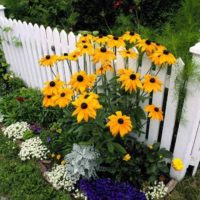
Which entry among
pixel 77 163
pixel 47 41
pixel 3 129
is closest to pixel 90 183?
pixel 77 163

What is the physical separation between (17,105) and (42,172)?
1.30m

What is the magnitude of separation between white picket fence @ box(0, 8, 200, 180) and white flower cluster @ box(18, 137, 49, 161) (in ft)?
3.25

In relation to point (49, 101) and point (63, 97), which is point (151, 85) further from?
point (49, 101)

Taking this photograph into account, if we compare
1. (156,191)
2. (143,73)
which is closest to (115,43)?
(143,73)

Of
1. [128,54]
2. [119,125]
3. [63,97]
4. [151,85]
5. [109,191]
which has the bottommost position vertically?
[109,191]

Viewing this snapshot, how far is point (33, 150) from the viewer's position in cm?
328

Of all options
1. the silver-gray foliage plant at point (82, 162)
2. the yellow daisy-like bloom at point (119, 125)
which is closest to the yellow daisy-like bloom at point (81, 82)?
the yellow daisy-like bloom at point (119, 125)

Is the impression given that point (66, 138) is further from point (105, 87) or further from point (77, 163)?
point (105, 87)

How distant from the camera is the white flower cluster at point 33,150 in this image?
127 inches

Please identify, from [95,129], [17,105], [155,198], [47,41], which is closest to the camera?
[95,129]

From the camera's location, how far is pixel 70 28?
4.32 meters

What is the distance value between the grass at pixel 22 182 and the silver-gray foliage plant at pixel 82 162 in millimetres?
249

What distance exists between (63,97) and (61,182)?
1.07 metres

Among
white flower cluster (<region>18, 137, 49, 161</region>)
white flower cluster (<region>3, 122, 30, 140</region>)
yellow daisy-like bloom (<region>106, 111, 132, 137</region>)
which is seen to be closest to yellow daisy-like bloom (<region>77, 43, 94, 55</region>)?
yellow daisy-like bloom (<region>106, 111, 132, 137</region>)
